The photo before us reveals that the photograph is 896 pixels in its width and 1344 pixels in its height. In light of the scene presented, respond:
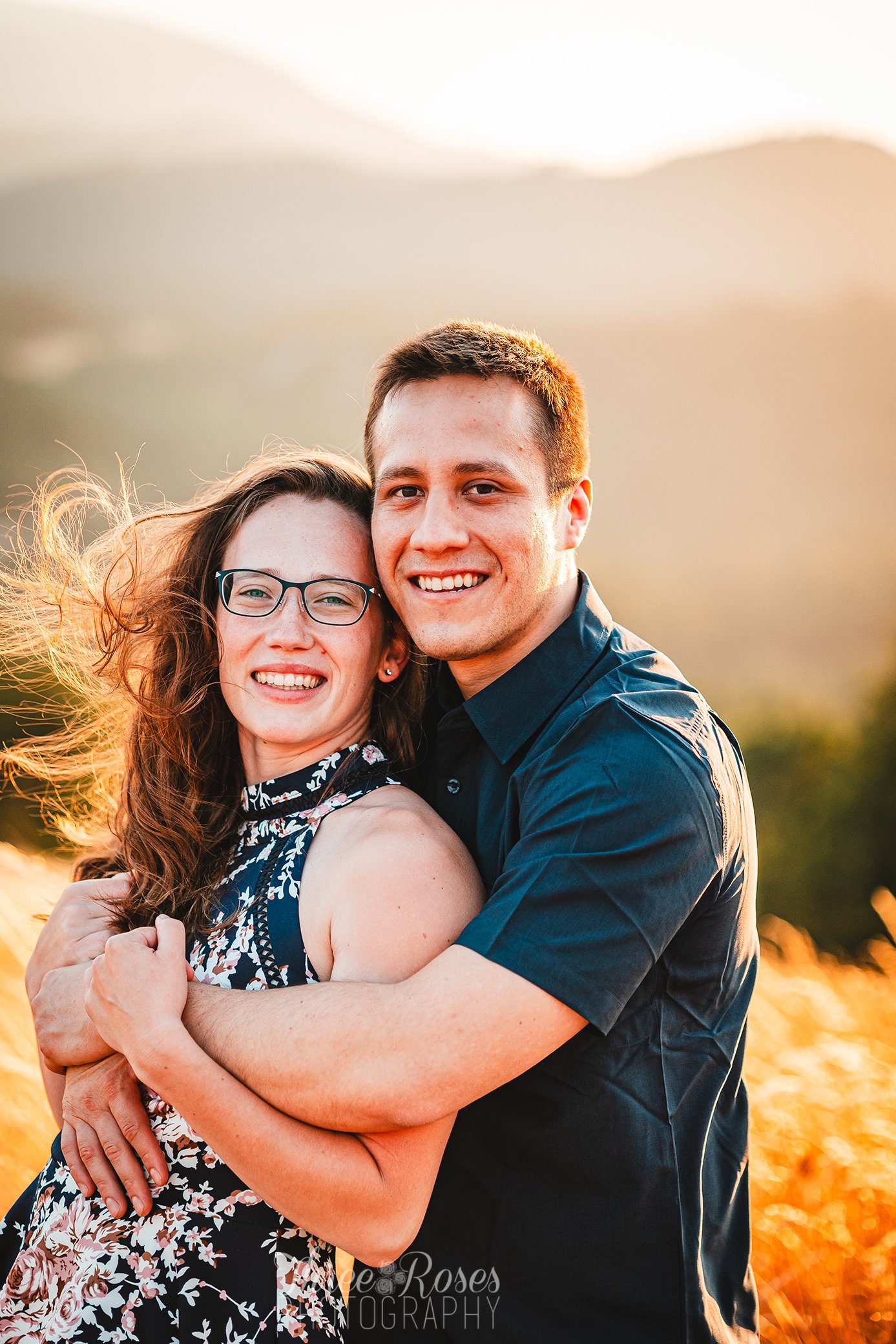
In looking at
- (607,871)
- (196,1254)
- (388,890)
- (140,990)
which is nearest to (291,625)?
(388,890)

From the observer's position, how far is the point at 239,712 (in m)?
2.59

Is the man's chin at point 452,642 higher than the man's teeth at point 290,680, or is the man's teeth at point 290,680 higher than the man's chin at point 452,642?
the man's chin at point 452,642

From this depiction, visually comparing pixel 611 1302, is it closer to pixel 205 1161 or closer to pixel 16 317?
pixel 205 1161

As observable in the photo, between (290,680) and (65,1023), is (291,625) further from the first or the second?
(65,1023)

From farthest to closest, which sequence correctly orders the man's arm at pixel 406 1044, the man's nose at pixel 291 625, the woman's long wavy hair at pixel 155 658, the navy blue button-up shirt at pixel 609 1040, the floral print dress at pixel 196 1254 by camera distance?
the woman's long wavy hair at pixel 155 658 → the man's nose at pixel 291 625 → the floral print dress at pixel 196 1254 → the navy blue button-up shirt at pixel 609 1040 → the man's arm at pixel 406 1044

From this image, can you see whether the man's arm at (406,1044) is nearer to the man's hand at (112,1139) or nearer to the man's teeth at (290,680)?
the man's hand at (112,1139)

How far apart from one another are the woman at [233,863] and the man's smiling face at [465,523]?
17cm

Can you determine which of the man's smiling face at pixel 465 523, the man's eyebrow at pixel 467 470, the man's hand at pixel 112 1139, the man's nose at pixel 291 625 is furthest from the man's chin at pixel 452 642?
the man's hand at pixel 112 1139

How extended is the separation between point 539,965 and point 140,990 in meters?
0.82

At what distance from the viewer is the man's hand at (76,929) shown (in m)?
2.46

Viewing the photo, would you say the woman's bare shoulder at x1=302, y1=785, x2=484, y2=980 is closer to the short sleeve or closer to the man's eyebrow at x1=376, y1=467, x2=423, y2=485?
the short sleeve

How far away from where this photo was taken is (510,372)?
101 inches

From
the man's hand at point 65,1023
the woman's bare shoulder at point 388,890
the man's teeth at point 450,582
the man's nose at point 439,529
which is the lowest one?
the man's hand at point 65,1023

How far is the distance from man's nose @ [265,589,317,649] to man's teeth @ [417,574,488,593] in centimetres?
30
